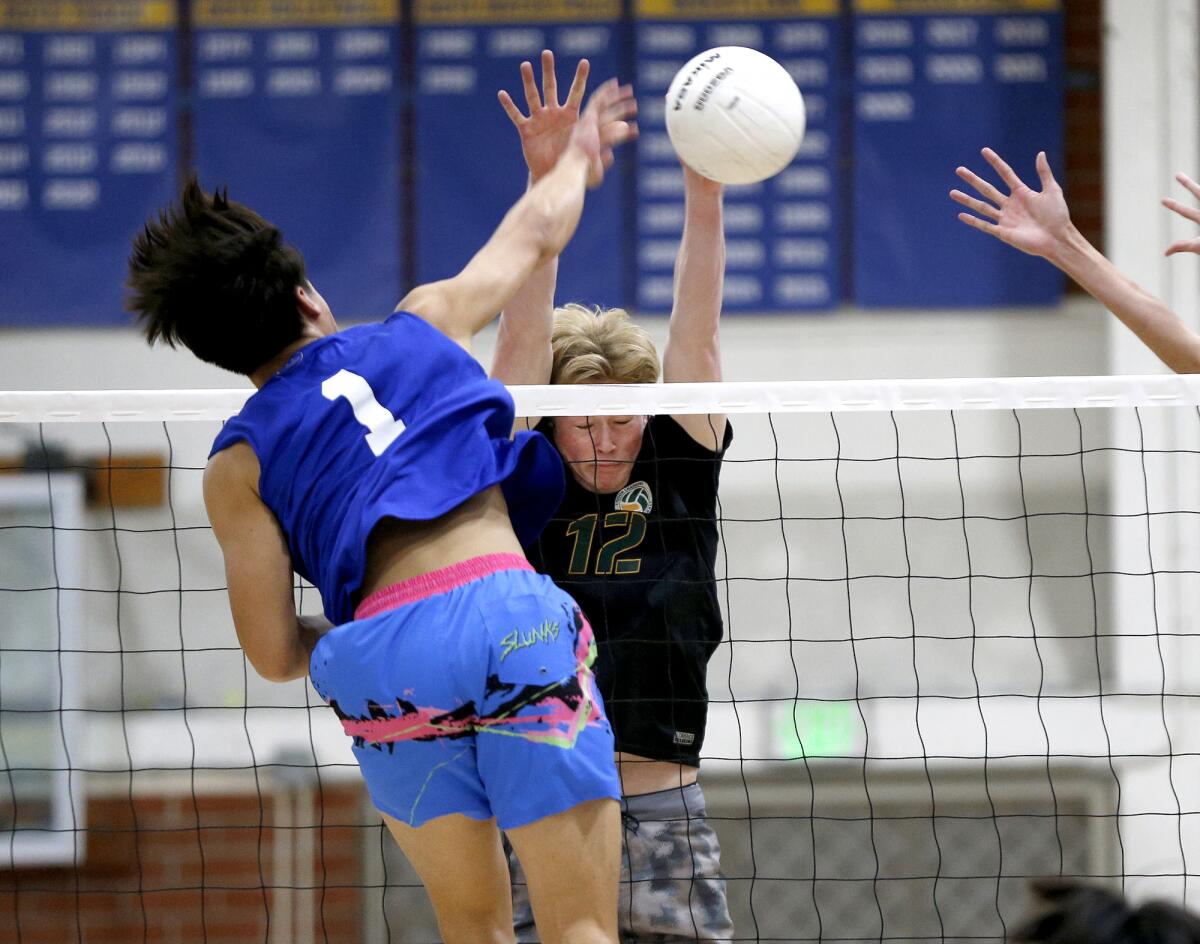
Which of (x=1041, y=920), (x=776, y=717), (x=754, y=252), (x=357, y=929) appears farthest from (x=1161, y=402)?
(x=357, y=929)

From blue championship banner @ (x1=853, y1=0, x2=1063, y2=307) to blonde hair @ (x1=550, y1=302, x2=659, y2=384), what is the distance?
134 inches

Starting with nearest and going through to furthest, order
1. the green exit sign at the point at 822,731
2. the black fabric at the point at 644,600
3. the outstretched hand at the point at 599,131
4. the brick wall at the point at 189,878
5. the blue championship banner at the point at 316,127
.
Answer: the outstretched hand at the point at 599,131 < the black fabric at the point at 644,600 < the green exit sign at the point at 822,731 < the brick wall at the point at 189,878 < the blue championship banner at the point at 316,127

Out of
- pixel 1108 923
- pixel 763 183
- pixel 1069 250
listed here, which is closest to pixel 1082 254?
pixel 1069 250

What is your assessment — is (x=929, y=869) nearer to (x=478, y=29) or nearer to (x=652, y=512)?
Result: (x=652, y=512)

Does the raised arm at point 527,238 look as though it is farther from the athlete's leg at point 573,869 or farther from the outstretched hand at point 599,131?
the athlete's leg at point 573,869

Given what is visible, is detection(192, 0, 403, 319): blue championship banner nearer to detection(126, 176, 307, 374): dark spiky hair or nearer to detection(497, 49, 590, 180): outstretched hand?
detection(497, 49, 590, 180): outstretched hand

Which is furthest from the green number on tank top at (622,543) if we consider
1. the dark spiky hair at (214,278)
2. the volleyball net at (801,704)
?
the volleyball net at (801,704)

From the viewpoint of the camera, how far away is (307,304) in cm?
256

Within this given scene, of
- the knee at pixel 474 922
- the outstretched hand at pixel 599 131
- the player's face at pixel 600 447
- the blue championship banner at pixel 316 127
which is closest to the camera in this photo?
the knee at pixel 474 922

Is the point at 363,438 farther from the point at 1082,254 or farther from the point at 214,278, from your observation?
the point at 1082,254

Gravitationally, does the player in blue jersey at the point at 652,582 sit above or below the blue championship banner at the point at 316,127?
below

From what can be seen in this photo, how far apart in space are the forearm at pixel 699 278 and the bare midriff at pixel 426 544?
3.15 ft

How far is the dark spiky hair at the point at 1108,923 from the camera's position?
1.35 metres

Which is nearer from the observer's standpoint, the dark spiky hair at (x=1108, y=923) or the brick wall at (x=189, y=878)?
the dark spiky hair at (x=1108, y=923)
